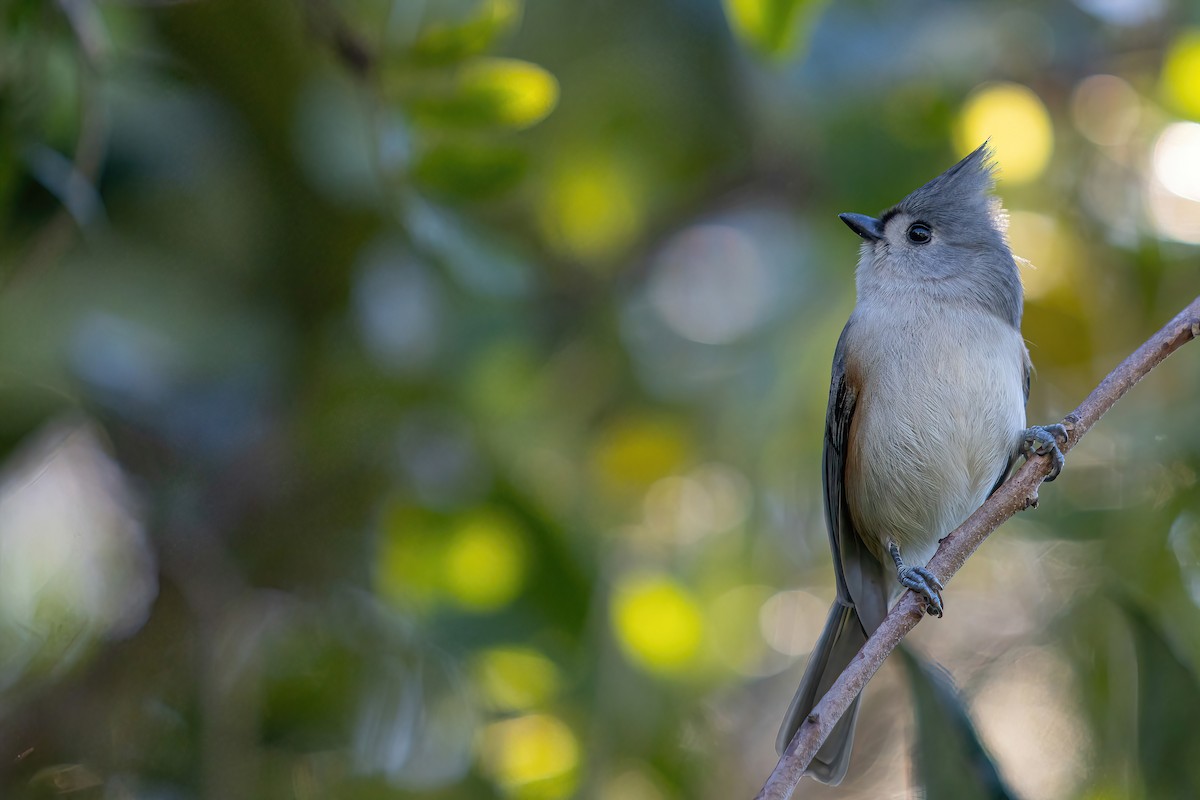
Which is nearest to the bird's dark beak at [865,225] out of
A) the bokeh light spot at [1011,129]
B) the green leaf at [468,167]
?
the bokeh light spot at [1011,129]

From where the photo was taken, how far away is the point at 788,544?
295 centimetres

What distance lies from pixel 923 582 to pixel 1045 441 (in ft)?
1.57

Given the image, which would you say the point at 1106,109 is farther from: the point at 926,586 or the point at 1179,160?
the point at 926,586

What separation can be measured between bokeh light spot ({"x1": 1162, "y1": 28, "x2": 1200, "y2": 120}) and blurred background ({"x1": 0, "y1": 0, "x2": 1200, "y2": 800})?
1 cm

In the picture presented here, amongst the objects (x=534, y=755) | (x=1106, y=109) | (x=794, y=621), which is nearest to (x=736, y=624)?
(x=794, y=621)

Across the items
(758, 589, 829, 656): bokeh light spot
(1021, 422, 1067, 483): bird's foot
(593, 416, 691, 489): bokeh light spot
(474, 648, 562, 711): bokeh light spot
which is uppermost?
(1021, 422, 1067, 483): bird's foot

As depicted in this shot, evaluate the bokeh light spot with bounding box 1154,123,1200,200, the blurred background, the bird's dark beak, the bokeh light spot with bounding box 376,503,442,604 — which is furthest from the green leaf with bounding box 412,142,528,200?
the bokeh light spot with bounding box 1154,123,1200,200

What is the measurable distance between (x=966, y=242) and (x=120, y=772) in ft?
6.57

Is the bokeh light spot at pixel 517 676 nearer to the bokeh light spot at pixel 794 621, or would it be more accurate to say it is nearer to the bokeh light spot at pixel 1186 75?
the bokeh light spot at pixel 794 621

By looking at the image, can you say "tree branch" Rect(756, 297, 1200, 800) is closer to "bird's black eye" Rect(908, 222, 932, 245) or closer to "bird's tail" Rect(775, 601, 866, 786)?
"bird's tail" Rect(775, 601, 866, 786)

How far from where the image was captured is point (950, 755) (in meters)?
1.87

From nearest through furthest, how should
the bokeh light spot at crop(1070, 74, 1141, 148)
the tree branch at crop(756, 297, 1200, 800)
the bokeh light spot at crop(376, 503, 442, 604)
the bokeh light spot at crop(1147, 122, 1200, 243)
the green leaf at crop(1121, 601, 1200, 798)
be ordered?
the tree branch at crop(756, 297, 1200, 800)
the green leaf at crop(1121, 601, 1200, 798)
the bokeh light spot at crop(376, 503, 442, 604)
the bokeh light spot at crop(1147, 122, 1200, 243)
the bokeh light spot at crop(1070, 74, 1141, 148)

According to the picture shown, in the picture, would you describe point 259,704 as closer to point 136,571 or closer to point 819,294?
point 136,571

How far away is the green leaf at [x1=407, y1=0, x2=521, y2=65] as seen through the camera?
194 cm
